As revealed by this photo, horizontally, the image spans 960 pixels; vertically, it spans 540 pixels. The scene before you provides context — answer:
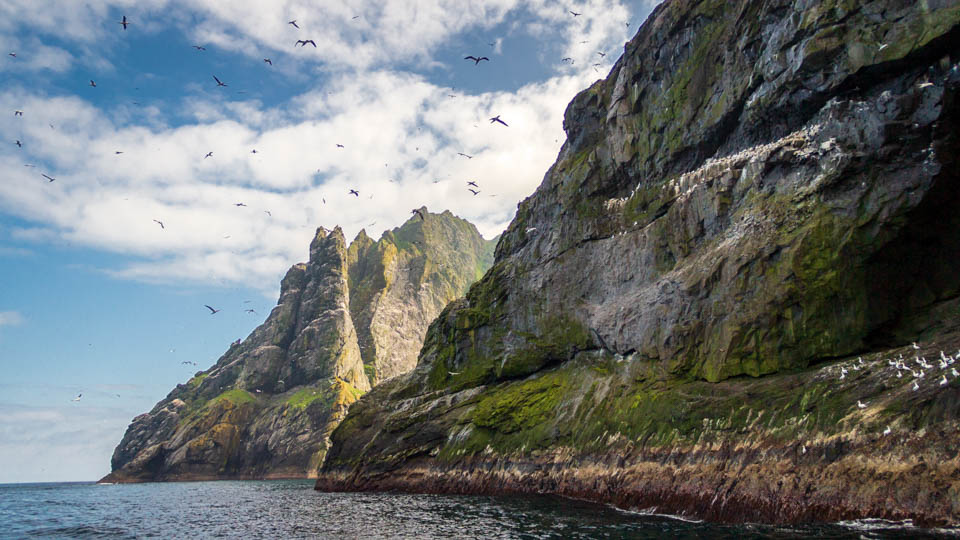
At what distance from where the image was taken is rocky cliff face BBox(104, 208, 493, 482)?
120m

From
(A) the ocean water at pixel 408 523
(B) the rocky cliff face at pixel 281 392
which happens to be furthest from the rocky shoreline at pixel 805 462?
(B) the rocky cliff face at pixel 281 392

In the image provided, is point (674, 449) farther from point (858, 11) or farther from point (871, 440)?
point (858, 11)

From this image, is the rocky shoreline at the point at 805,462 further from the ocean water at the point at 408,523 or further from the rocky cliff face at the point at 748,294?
the ocean water at the point at 408,523

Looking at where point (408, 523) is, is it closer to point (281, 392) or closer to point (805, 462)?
point (805, 462)

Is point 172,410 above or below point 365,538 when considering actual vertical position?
above

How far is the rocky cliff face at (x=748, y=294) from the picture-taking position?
2228 cm

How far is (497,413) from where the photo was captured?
4666 centimetres

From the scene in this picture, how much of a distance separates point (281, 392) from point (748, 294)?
132m

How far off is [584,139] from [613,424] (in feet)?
109

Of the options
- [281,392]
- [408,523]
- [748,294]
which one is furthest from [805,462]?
[281,392]

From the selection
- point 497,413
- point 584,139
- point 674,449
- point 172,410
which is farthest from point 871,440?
point 172,410

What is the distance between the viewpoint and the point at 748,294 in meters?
30.3

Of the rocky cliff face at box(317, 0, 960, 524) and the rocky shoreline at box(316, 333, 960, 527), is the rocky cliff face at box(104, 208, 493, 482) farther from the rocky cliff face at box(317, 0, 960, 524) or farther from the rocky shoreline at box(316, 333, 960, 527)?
the rocky shoreline at box(316, 333, 960, 527)

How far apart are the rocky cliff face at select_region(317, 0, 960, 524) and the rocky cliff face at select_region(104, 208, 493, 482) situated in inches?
3097
